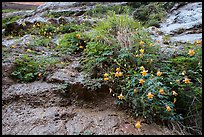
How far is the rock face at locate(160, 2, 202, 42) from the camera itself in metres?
2.53

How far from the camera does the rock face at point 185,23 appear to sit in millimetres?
2531

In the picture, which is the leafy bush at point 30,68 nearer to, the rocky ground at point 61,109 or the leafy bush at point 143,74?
the rocky ground at point 61,109

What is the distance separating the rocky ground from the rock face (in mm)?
1379

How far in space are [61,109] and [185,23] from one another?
2.50 meters

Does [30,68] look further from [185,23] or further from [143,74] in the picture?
[185,23]

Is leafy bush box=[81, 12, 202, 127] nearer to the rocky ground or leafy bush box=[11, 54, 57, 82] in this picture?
the rocky ground

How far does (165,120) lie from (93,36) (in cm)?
133

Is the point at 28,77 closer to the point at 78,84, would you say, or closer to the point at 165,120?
the point at 78,84

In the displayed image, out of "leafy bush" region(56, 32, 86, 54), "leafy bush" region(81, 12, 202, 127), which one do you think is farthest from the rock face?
"leafy bush" region(56, 32, 86, 54)

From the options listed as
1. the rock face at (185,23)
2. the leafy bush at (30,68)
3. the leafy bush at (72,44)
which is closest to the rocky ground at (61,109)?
the leafy bush at (30,68)

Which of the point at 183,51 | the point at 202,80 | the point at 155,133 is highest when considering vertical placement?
the point at 183,51

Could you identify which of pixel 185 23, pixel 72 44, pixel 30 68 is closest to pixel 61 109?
pixel 30 68

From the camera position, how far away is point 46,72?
6.50 feet

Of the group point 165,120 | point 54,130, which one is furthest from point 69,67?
point 165,120
